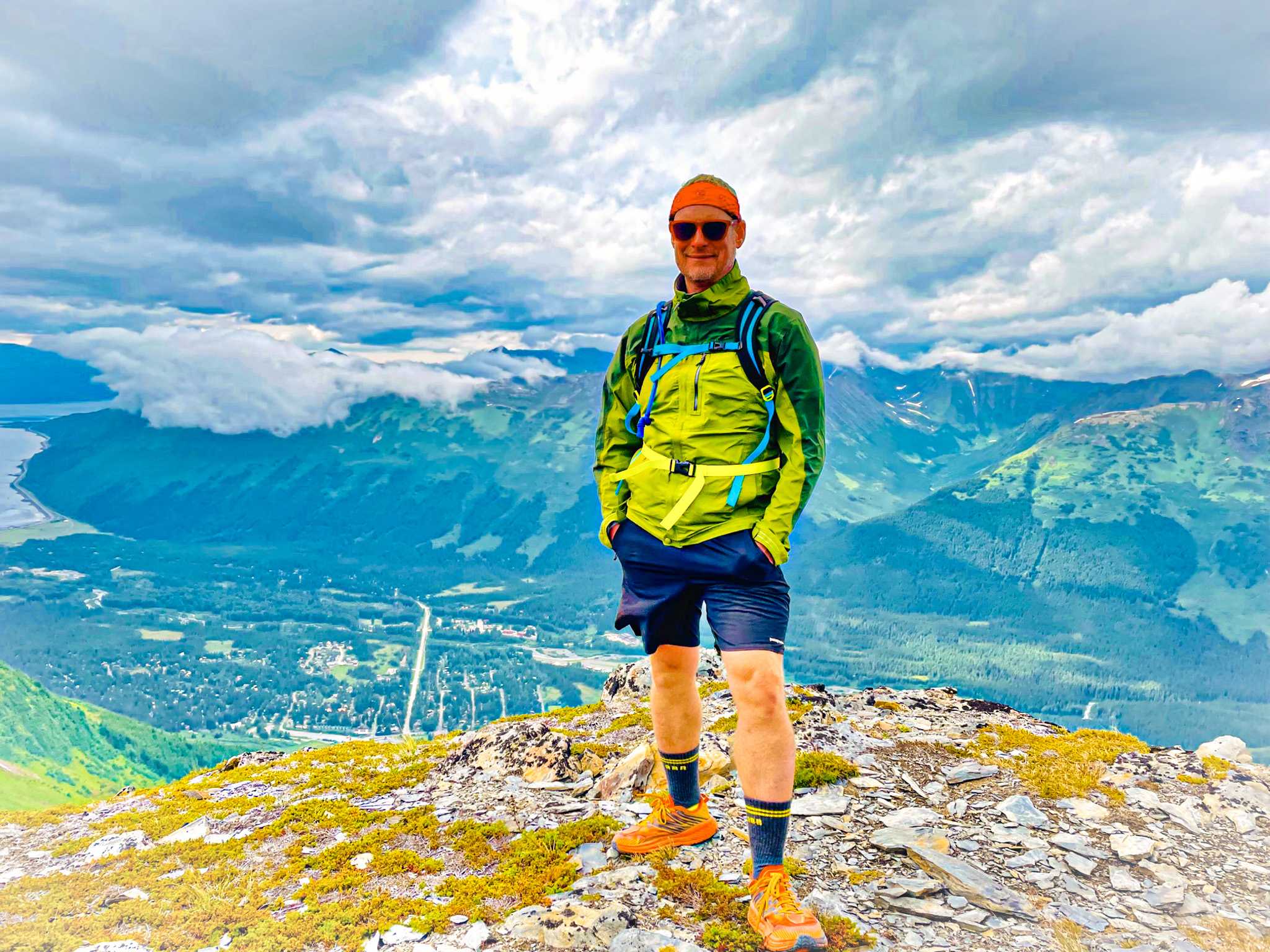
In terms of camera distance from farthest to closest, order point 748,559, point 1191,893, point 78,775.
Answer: point 78,775 < point 1191,893 < point 748,559

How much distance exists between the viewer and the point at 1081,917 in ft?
20.7

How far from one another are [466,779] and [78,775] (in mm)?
157543

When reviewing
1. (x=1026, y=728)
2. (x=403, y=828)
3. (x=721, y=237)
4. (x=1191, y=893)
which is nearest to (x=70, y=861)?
(x=403, y=828)

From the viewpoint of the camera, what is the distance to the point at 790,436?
230 inches

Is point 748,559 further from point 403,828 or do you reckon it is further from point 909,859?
point 403,828

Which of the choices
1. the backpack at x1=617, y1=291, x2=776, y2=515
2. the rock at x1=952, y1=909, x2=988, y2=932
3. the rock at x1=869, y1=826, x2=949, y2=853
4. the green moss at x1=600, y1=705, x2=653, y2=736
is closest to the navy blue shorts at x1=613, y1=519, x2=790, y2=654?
the backpack at x1=617, y1=291, x2=776, y2=515

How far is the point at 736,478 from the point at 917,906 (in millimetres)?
4486

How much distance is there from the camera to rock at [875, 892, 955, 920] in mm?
6238

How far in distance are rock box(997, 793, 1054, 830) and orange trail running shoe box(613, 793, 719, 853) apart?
3802 mm

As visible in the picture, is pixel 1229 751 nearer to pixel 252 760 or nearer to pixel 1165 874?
pixel 1165 874

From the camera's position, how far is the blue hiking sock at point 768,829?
591cm

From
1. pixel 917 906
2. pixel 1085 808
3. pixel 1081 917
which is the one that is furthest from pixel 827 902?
pixel 1085 808

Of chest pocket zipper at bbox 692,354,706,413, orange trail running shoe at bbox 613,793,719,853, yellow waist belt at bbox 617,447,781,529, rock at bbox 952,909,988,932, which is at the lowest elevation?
rock at bbox 952,909,988,932

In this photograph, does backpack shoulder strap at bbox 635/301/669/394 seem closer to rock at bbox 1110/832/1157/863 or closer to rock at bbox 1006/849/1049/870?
rock at bbox 1006/849/1049/870
